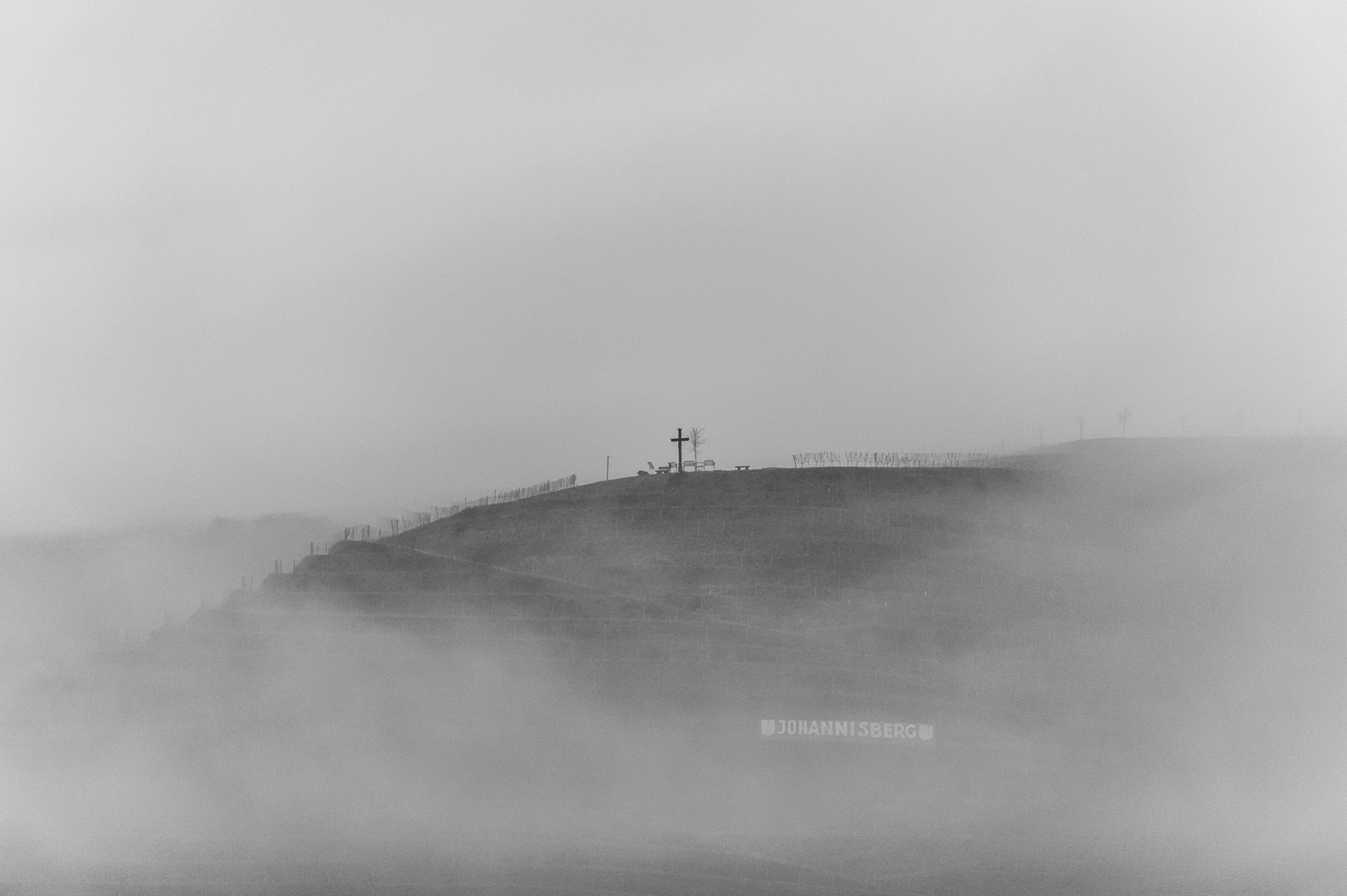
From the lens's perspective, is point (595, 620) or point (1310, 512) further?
point (1310, 512)

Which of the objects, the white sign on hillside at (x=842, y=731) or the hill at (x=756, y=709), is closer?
the hill at (x=756, y=709)

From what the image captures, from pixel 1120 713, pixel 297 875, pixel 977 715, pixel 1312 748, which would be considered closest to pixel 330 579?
pixel 297 875

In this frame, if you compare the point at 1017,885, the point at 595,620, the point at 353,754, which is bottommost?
the point at 1017,885

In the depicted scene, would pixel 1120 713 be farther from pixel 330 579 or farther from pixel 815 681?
pixel 330 579

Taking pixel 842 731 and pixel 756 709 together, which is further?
pixel 756 709

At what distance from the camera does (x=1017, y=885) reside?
252 ft

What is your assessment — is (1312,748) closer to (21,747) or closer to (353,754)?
(353,754)

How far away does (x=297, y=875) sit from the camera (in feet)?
253

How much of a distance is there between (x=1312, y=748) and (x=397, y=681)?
49.1 metres

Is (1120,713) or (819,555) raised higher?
(819,555)

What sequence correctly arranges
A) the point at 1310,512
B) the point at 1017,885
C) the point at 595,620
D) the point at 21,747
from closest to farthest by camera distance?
the point at 1017,885, the point at 21,747, the point at 595,620, the point at 1310,512

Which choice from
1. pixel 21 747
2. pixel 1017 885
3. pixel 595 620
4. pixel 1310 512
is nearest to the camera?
pixel 1017 885

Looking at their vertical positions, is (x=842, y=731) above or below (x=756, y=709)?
below

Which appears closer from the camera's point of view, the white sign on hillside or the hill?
the hill
